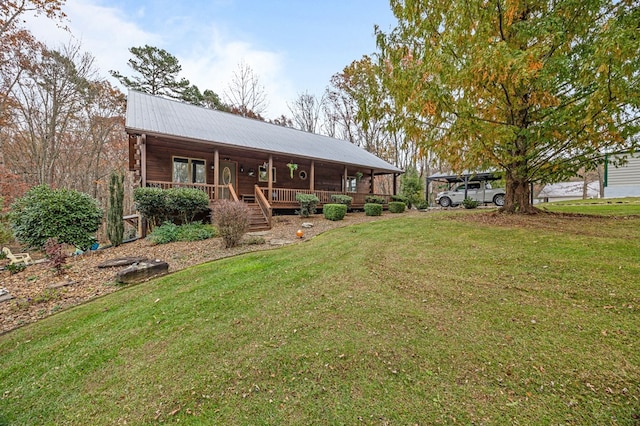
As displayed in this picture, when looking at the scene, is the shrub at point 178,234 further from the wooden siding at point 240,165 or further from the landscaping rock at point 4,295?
the wooden siding at point 240,165

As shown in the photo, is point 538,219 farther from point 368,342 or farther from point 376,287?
point 368,342

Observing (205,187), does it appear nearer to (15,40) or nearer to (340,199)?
(340,199)

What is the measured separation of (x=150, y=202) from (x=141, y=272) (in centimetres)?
480

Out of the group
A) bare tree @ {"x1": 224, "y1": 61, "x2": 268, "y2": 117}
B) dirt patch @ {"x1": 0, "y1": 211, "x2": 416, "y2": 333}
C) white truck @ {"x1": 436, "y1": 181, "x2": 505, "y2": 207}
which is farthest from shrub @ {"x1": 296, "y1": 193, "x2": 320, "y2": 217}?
bare tree @ {"x1": 224, "y1": 61, "x2": 268, "y2": 117}

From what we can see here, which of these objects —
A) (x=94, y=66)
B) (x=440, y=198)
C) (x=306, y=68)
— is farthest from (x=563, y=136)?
(x=94, y=66)

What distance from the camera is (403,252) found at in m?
5.25

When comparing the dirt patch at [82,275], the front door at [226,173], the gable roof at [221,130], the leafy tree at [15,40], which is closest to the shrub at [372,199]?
the gable roof at [221,130]

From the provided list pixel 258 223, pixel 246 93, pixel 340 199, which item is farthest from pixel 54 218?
pixel 246 93

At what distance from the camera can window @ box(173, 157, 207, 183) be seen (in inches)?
476

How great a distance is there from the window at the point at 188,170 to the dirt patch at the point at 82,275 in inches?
155

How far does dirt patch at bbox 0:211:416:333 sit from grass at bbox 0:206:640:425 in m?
0.84

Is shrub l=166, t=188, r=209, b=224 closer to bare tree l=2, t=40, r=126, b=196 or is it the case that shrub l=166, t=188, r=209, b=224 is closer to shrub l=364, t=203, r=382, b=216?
shrub l=364, t=203, r=382, b=216

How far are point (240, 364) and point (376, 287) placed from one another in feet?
6.63

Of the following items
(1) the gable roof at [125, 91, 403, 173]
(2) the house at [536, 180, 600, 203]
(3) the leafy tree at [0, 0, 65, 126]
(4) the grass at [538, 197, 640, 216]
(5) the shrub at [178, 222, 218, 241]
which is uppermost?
(3) the leafy tree at [0, 0, 65, 126]
